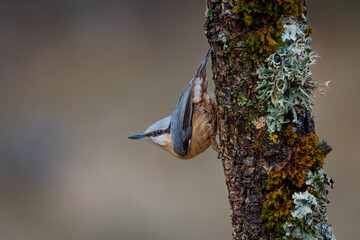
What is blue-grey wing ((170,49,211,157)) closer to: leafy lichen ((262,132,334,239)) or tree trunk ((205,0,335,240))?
tree trunk ((205,0,335,240))

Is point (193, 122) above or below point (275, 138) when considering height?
above

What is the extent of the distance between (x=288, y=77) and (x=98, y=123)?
2850 millimetres

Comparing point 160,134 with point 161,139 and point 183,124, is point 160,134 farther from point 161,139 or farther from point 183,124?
point 183,124

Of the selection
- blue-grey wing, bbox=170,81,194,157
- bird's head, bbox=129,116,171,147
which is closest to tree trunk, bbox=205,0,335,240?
blue-grey wing, bbox=170,81,194,157

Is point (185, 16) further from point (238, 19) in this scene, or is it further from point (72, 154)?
point (238, 19)

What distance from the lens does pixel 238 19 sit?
1354mm

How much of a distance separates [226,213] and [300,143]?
7.92ft

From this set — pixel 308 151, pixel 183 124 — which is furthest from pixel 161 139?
pixel 308 151

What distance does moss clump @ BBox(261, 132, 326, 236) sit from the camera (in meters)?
1.39

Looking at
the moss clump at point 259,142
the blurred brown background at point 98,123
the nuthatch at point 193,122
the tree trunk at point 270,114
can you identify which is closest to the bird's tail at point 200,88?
the nuthatch at point 193,122

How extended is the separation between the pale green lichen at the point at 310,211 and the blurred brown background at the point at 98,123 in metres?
2.26

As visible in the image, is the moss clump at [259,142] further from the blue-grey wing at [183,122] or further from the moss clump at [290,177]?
the blue-grey wing at [183,122]

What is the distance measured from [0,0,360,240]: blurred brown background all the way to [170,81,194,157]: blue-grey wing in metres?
1.16

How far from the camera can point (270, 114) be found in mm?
1387
